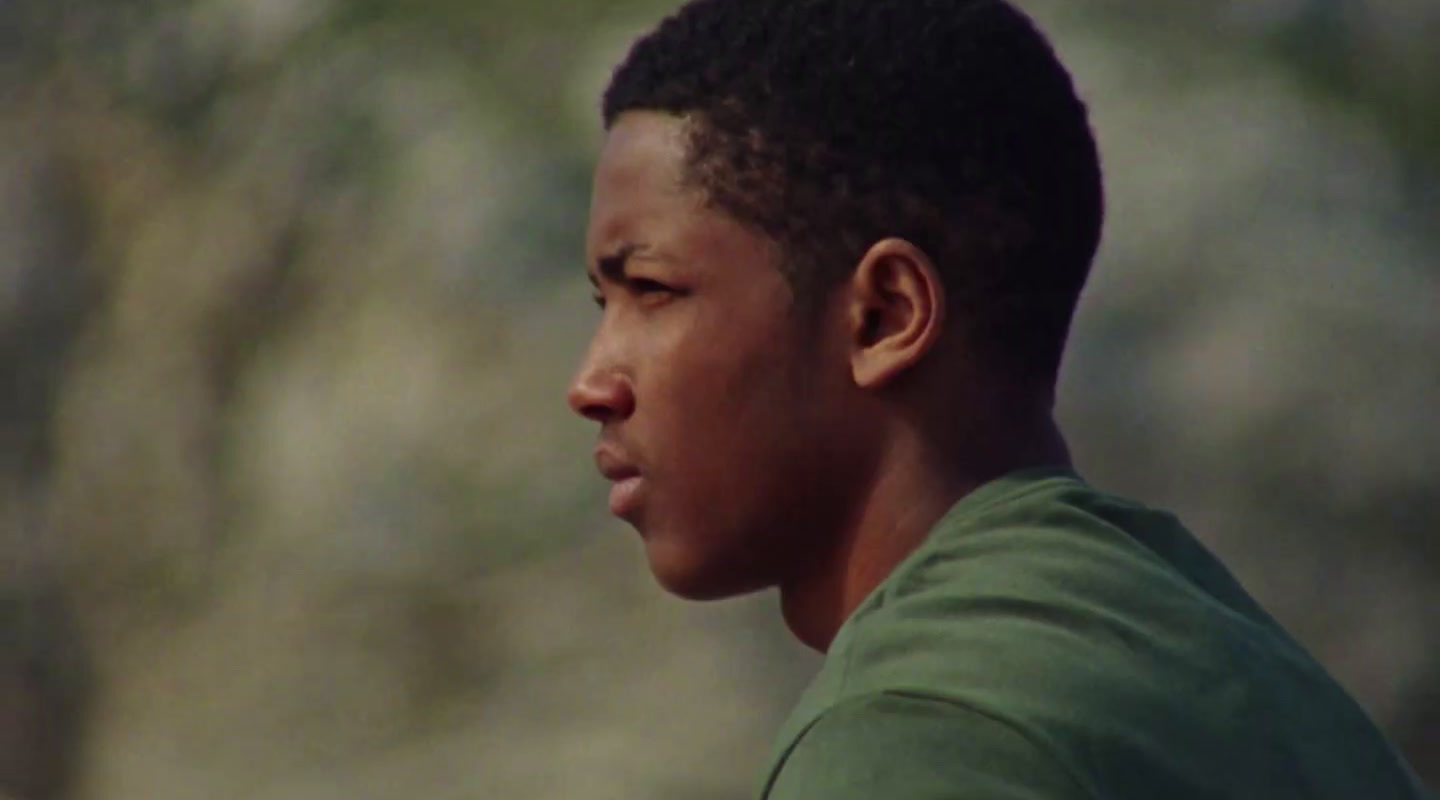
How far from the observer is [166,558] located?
10.2 ft

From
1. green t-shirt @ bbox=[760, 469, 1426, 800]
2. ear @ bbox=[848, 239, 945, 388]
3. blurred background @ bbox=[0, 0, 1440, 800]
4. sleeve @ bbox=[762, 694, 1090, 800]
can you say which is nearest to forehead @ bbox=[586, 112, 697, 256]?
ear @ bbox=[848, 239, 945, 388]

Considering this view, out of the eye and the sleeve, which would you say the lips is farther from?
the sleeve

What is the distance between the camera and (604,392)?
1383 millimetres

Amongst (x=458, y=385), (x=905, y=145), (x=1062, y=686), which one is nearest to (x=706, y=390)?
(x=905, y=145)

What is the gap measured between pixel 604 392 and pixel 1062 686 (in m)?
0.39

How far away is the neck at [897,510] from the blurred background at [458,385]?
4.48 feet

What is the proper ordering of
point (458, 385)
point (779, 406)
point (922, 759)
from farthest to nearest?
point (458, 385)
point (779, 406)
point (922, 759)

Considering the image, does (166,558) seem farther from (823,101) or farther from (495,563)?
(823,101)

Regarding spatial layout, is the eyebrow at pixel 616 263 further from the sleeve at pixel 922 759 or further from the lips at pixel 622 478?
the sleeve at pixel 922 759

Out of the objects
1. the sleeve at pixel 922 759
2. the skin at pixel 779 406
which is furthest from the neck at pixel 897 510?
the sleeve at pixel 922 759

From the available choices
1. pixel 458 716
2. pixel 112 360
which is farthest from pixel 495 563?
pixel 112 360

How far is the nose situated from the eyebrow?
5 cm

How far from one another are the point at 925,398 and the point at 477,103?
1875mm

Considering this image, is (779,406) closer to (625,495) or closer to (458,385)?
(625,495)
